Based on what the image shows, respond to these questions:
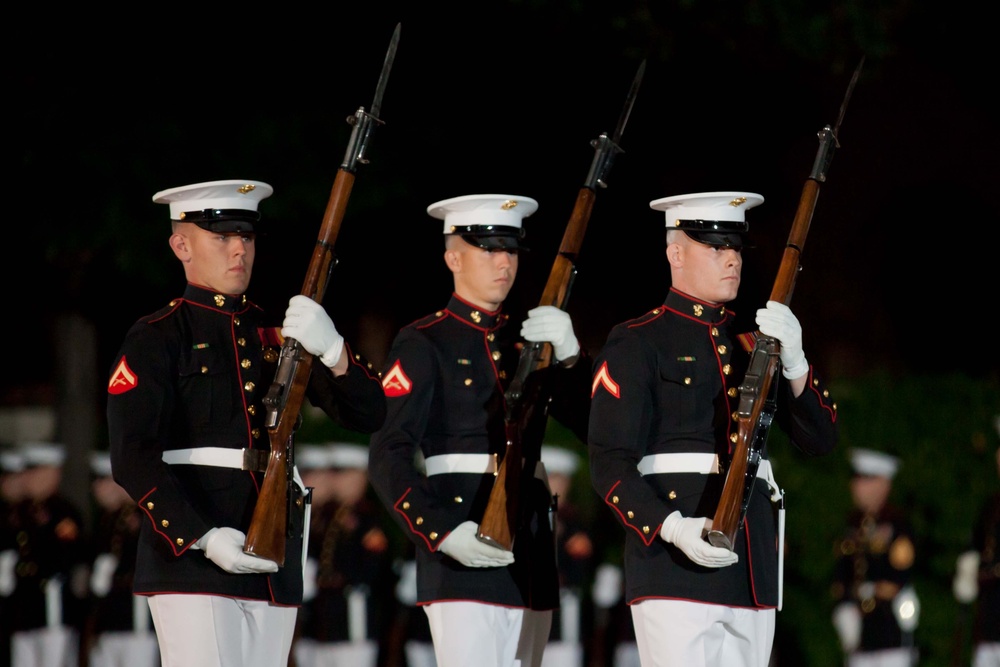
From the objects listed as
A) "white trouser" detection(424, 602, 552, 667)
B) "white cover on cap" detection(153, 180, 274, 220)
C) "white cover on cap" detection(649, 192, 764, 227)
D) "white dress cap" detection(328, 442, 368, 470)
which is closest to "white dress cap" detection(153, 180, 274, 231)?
"white cover on cap" detection(153, 180, 274, 220)

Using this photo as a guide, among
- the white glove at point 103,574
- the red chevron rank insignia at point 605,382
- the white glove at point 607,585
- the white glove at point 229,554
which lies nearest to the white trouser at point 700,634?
the red chevron rank insignia at point 605,382

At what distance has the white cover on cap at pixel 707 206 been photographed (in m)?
6.10

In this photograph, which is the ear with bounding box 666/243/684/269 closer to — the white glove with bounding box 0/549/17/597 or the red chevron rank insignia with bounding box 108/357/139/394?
the red chevron rank insignia with bounding box 108/357/139/394

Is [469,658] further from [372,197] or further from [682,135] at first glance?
[682,135]

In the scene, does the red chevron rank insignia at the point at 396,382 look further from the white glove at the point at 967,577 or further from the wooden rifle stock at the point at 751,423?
the white glove at the point at 967,577

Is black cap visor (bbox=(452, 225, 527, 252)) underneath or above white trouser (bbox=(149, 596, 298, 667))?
above

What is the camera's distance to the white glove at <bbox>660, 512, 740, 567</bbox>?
5492mm

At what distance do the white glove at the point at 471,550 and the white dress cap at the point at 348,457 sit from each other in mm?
6199

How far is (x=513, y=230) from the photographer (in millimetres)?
6832

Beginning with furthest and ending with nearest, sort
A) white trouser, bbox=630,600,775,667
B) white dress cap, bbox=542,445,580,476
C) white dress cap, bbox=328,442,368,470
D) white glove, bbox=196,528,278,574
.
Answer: white dress cap, bbox=328,442,368,470 < white dress cap, bbox=542,445,580,476 < white trouser, bbox=630,600,775,667 < white glove, bbox=196,528,278,574

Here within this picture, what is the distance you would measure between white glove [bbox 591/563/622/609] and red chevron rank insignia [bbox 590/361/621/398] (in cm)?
594

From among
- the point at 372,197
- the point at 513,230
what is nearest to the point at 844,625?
the point at 372,197

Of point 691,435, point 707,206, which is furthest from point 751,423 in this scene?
point 707,206

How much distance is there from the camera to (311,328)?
5.61 metres
